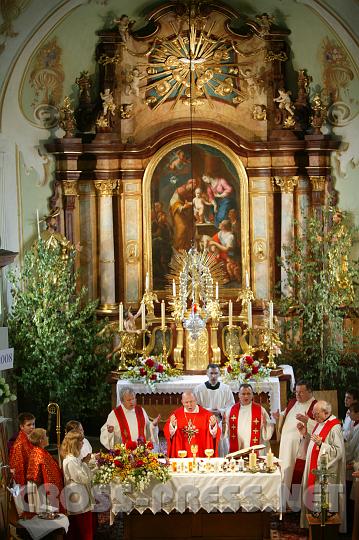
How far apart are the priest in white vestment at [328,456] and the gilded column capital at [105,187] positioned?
6775 millimetres

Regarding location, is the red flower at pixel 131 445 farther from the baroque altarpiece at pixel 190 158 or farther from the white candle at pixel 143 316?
the baroque altarpiece at pixel 190 158

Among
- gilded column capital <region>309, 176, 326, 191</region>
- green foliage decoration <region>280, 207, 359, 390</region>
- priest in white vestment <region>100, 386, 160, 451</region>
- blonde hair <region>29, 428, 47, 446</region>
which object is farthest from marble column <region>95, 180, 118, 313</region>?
blonde hair <region>29, 428, 47, 446</region>

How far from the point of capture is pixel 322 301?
1772cm

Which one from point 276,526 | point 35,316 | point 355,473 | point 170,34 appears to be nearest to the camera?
point 355,473

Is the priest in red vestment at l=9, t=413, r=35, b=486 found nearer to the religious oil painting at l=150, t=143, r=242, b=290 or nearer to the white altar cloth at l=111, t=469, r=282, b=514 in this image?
A: the white altar cloth at l=111, t=469, r=282, b=514

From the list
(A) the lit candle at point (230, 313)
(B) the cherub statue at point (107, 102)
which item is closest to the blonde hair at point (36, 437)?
(A) the lit candle at point (230, 313)

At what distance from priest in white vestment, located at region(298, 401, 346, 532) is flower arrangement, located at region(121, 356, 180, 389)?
446cm

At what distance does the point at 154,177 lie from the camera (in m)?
18.5

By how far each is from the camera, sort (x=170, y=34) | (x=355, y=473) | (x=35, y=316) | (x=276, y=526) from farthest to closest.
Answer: (x=170, y=34)
(x=35, y=316)
(x=276, y=526)
(x=355, y=473)

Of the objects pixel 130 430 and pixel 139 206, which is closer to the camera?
pixel 130 430

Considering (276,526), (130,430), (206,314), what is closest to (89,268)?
(206,314)

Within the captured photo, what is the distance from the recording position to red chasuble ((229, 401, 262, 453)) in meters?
13.8

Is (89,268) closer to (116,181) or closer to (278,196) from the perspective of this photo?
(116,181)

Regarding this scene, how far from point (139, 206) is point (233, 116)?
6.98 ft
